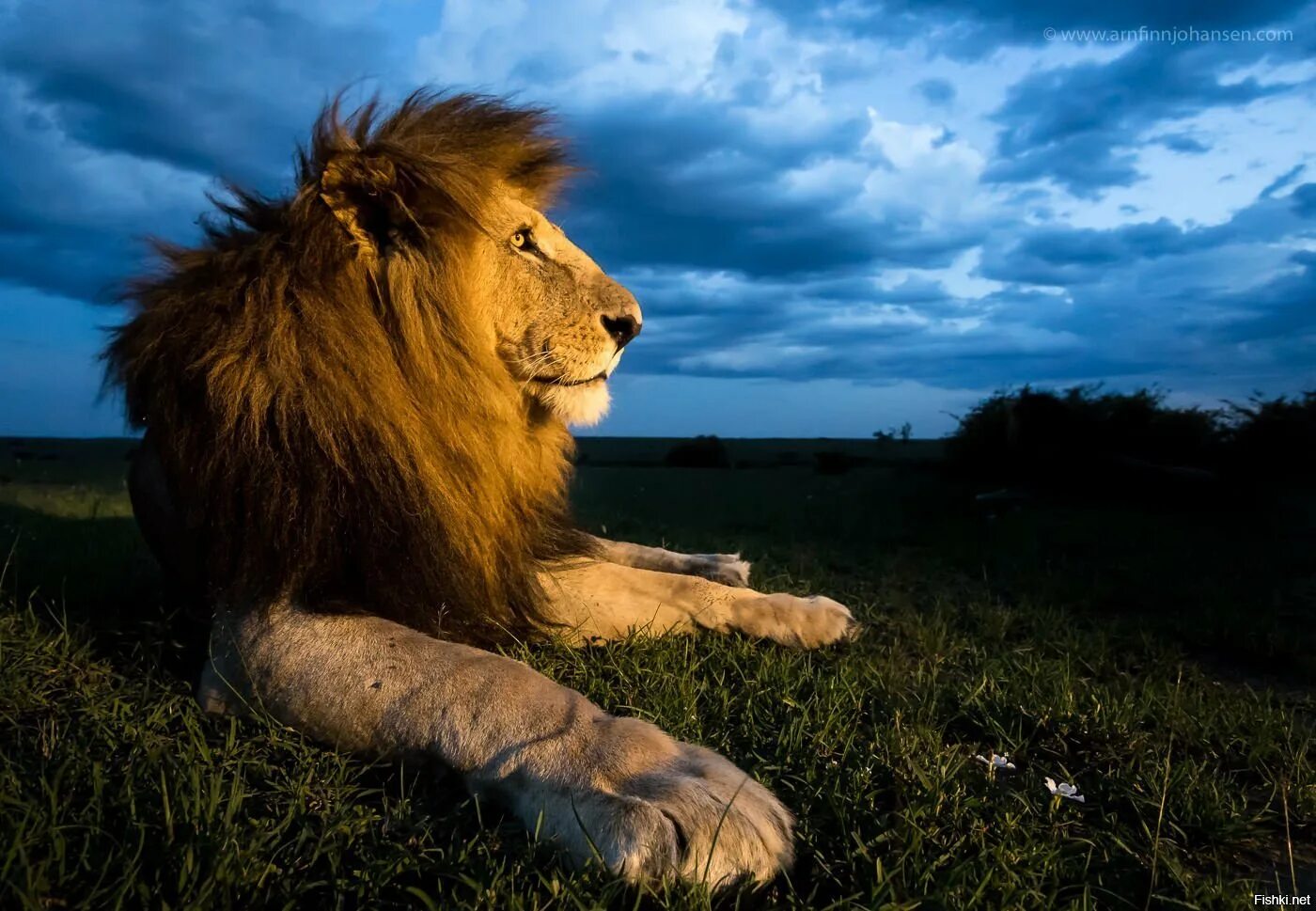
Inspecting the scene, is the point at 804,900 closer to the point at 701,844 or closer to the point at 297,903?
the point at 701,844

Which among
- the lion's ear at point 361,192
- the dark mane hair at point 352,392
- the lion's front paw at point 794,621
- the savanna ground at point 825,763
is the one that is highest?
the lion's ear at point 361,192

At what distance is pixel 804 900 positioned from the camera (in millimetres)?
1427

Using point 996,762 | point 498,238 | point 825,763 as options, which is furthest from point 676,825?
point 498,238

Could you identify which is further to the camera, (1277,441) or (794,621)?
(1277,441)

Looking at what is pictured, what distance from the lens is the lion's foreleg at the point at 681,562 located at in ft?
12.0

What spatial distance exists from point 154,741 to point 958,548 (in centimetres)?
469

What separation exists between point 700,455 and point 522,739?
1339cm

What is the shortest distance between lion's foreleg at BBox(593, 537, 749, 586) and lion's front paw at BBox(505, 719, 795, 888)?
6.52 ft

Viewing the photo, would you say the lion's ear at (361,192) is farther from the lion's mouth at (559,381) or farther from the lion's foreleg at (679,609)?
the lion's foreleg at (679,609)

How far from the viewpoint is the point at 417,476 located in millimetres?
2348

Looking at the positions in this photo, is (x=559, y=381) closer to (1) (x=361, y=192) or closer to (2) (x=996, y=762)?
(1) (x=361, y=192)

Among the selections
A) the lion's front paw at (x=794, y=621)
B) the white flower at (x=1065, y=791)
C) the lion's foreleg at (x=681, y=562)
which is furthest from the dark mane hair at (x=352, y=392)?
the white flower at (x=1065, y=791)

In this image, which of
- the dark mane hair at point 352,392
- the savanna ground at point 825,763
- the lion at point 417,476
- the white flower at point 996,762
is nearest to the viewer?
the savanna ground at point 825,763

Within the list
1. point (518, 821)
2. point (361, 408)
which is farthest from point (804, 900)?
point (361, 408)
